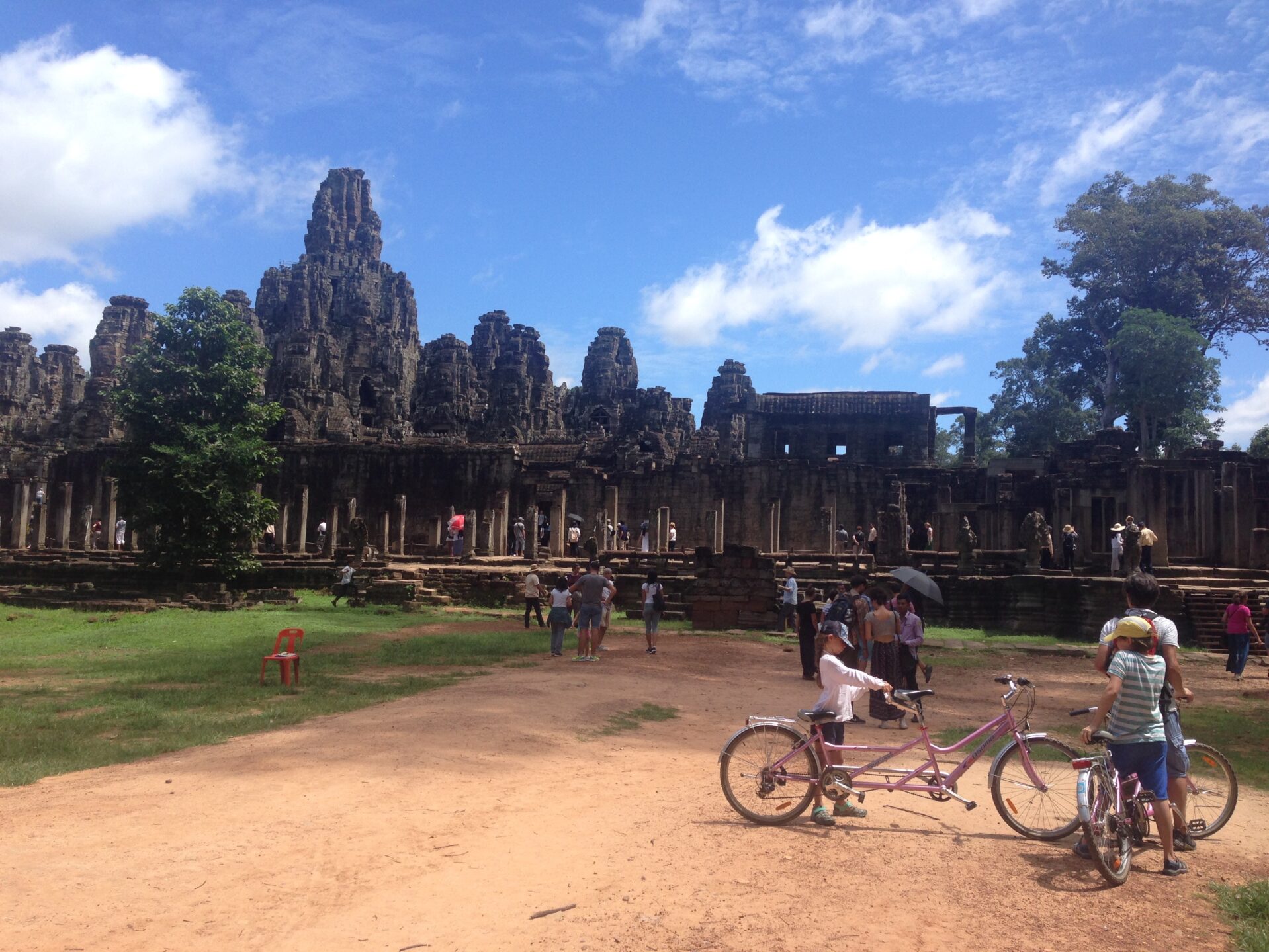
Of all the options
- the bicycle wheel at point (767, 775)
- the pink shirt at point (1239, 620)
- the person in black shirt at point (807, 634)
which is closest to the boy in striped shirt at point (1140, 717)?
the bicycle wheel at point (767, 775)

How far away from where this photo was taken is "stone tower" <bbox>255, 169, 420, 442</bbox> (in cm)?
4838

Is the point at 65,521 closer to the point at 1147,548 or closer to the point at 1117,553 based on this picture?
the point at 1117,553

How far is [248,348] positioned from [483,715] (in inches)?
737

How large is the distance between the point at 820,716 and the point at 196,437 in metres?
21.3

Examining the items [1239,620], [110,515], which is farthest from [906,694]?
[110,515]

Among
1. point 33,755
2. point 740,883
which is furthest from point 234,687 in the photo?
point 740,883

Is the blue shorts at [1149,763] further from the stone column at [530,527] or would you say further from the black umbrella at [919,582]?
the stone column at [530,527]

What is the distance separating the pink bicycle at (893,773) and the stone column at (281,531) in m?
30.0

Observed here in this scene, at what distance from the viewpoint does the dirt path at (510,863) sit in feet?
15.1

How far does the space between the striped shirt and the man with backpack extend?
0.42 ft

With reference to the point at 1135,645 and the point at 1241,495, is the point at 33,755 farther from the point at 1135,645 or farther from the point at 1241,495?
the point at 1241,495

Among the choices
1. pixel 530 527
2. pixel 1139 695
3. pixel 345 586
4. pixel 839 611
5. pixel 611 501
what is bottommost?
pixel 345 586

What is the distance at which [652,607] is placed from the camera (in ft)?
50.3

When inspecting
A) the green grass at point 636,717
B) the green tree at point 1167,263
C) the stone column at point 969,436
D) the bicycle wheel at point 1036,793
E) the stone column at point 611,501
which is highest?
the green tree at point 1167,263
